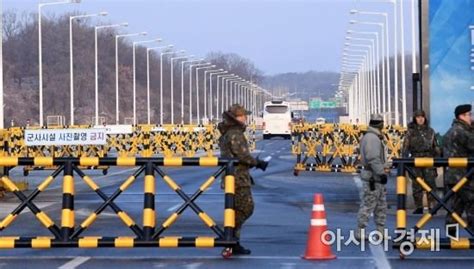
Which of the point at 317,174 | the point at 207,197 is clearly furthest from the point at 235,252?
the point at 317,174

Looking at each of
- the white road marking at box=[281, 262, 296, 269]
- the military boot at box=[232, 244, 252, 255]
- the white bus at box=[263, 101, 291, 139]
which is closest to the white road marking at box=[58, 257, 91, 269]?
the military boot at box=[232, 244, 252, 255]

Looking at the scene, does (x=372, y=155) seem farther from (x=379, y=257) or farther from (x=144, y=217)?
(x=144, y=217)

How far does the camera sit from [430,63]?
21.1 m

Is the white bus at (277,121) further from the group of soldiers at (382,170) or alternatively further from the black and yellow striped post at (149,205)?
the black and yellow striped post at (149,205)

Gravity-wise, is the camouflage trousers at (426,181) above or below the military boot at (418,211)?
above

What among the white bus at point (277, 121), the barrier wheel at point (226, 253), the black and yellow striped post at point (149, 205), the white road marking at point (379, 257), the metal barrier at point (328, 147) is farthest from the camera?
the white bus at point (277, 121)

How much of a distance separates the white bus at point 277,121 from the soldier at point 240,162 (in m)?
77.5

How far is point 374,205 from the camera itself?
49.5 ft

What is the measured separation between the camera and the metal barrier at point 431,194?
13.3m

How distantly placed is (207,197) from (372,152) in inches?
391

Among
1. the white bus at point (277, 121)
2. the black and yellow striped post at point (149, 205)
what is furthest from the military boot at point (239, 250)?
the white bus at point (277, 121)

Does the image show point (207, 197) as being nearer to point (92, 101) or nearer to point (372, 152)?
point (372, 152)

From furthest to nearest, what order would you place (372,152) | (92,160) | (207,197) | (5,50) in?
(5,50), (207,197), (372,152), (92,160)

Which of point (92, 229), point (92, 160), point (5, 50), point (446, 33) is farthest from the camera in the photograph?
point (5, 50)
